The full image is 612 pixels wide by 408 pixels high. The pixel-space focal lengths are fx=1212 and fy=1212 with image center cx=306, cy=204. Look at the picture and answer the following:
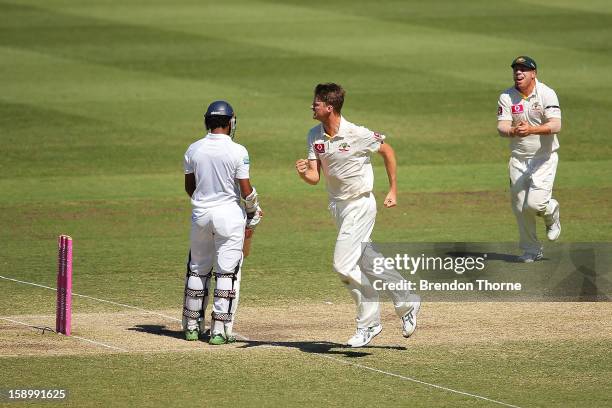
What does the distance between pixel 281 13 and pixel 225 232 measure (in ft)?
77.1

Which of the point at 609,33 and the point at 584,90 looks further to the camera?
the point at 609,33

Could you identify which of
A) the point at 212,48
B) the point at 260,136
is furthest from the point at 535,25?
the point at 260,136

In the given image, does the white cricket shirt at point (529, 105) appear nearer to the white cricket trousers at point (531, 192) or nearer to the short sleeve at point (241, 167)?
the white cricket trousers at point (531, 192)

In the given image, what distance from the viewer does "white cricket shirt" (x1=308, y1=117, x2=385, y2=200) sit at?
10305 mm

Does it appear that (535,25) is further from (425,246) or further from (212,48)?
(425,246)

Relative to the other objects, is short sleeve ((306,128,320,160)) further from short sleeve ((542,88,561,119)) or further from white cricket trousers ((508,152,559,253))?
white cricket trousers ((508,152,559,253))

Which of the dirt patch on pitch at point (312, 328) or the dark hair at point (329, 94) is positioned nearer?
the dark hair at point (329, 94)

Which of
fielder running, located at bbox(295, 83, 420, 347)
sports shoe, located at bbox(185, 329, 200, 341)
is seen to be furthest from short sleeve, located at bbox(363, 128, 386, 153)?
sports shoe, located at bbox(185, 329, 200, 341)

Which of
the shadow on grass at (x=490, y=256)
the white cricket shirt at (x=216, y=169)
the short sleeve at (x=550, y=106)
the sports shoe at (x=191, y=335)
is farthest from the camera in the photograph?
the shadow on grass at (x=490, y=256)

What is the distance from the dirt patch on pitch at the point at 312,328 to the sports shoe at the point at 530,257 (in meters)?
2.33

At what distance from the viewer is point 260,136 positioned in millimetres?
23297

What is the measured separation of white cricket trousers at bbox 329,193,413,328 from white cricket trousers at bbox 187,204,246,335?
0.91 meters

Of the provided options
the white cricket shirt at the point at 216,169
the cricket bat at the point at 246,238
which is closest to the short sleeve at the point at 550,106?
the cricket bat at the point at 246,238

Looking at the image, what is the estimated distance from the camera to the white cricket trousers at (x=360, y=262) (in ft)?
33.5
